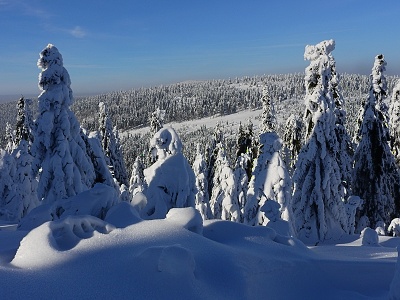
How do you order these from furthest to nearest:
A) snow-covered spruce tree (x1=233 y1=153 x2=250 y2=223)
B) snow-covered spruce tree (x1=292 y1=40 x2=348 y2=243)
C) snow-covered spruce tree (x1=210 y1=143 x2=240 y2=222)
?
snow-covered spruce tree (x1=233 y1=153 x2=250 y2=223), snow-covered spruce tree (x1=210 y1=143 x2=240 y2=222), snow-covered spruce tree (x1=292 y1=40 x2=348 y2=243)

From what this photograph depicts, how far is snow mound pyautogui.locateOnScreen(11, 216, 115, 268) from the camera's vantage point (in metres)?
5.29

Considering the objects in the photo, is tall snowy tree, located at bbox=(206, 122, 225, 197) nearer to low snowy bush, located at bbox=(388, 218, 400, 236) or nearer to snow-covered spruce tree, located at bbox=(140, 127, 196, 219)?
low snowy bush, located at bbox=(388, 218, 400, 236)

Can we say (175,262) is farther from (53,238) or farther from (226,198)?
(226,198)

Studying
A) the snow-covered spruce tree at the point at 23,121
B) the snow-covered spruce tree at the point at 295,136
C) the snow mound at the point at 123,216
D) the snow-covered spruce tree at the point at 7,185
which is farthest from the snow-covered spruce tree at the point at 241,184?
the snow-covered spruce tree at the point at 23,121

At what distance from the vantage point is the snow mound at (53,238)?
529cm

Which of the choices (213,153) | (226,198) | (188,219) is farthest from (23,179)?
(188,219)

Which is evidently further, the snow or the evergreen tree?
the evergreen tree

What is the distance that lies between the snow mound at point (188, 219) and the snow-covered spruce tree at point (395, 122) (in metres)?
21.2

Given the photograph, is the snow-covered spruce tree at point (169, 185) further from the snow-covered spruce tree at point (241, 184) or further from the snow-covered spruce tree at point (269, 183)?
the snow-covered spruce tree at point (241, 184)

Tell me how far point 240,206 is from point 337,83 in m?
13.3

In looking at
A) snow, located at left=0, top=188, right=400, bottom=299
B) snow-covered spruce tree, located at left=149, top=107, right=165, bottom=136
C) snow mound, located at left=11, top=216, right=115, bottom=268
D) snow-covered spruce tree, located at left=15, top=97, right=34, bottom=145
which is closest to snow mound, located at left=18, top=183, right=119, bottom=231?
snow, located at left=0, top=188, right=400, bottom=299

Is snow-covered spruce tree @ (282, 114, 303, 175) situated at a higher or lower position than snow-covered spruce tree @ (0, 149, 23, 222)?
higher

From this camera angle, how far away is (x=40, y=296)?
4195mm

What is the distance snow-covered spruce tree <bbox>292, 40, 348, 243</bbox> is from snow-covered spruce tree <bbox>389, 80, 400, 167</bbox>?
27.0 ft
